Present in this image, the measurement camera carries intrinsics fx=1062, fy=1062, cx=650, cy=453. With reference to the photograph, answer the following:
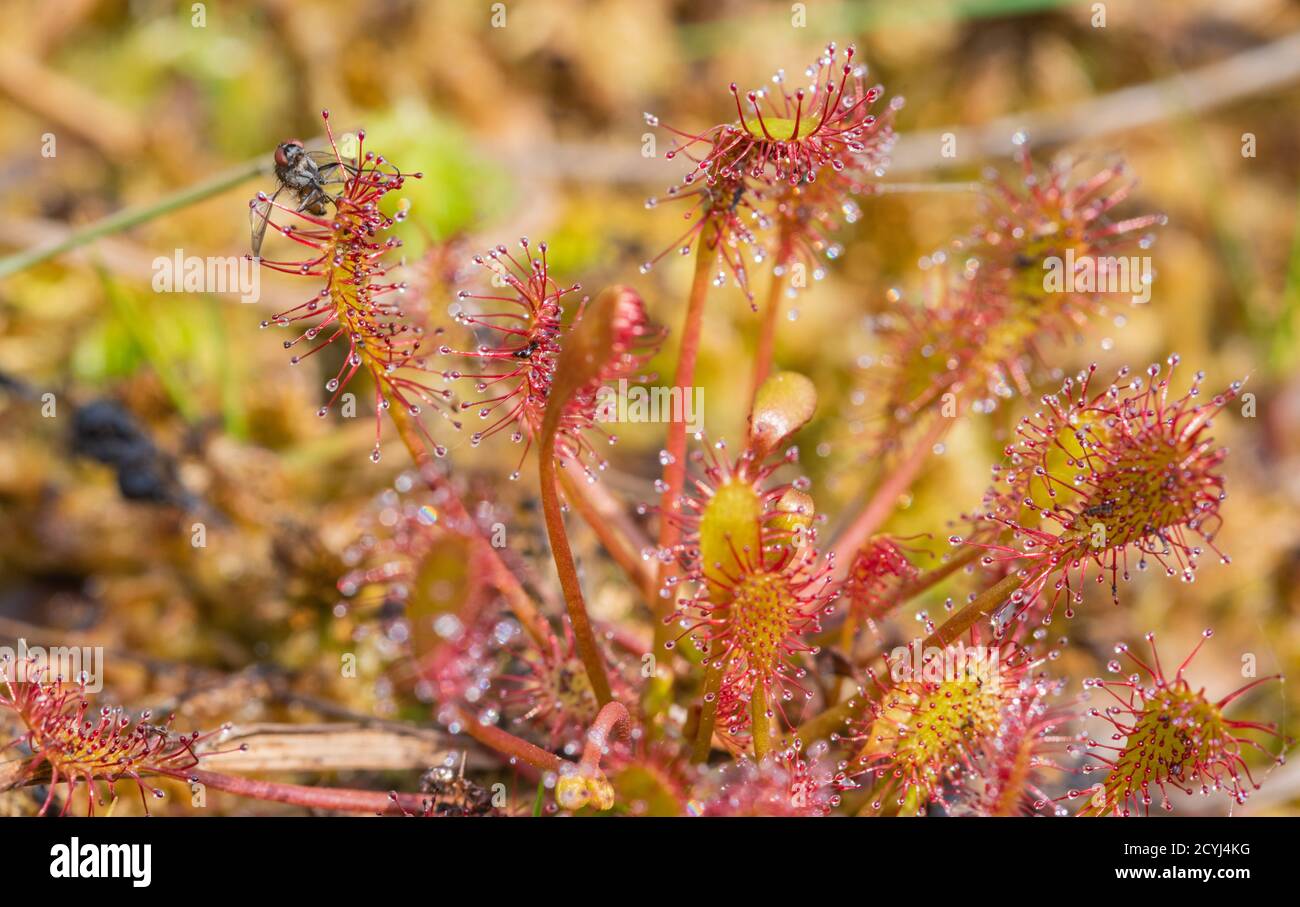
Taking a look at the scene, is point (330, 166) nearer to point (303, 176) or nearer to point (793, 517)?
point (303, 176)

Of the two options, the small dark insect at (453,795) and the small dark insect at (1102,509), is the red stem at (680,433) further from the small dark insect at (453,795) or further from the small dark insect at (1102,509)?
the small dark insect at (1102,509)

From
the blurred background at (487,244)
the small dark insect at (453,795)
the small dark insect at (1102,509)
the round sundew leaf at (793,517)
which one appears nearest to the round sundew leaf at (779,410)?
the round sundew leaf at (793,517)

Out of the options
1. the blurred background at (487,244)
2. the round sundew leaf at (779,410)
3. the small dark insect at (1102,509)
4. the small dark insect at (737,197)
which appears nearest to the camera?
the small dark insect at (1102,509)

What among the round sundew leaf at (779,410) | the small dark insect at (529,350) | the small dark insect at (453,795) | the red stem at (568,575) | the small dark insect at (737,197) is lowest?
the small dark insect at (453,795)

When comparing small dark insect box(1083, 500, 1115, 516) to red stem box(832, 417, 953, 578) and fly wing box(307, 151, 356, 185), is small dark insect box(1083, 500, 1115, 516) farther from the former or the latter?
fly wing box(307, 151, 356, 185)

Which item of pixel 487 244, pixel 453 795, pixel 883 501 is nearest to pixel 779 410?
pixel 883 501

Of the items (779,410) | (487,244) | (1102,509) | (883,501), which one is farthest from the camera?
(487,244)

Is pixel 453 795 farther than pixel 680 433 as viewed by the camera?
No
